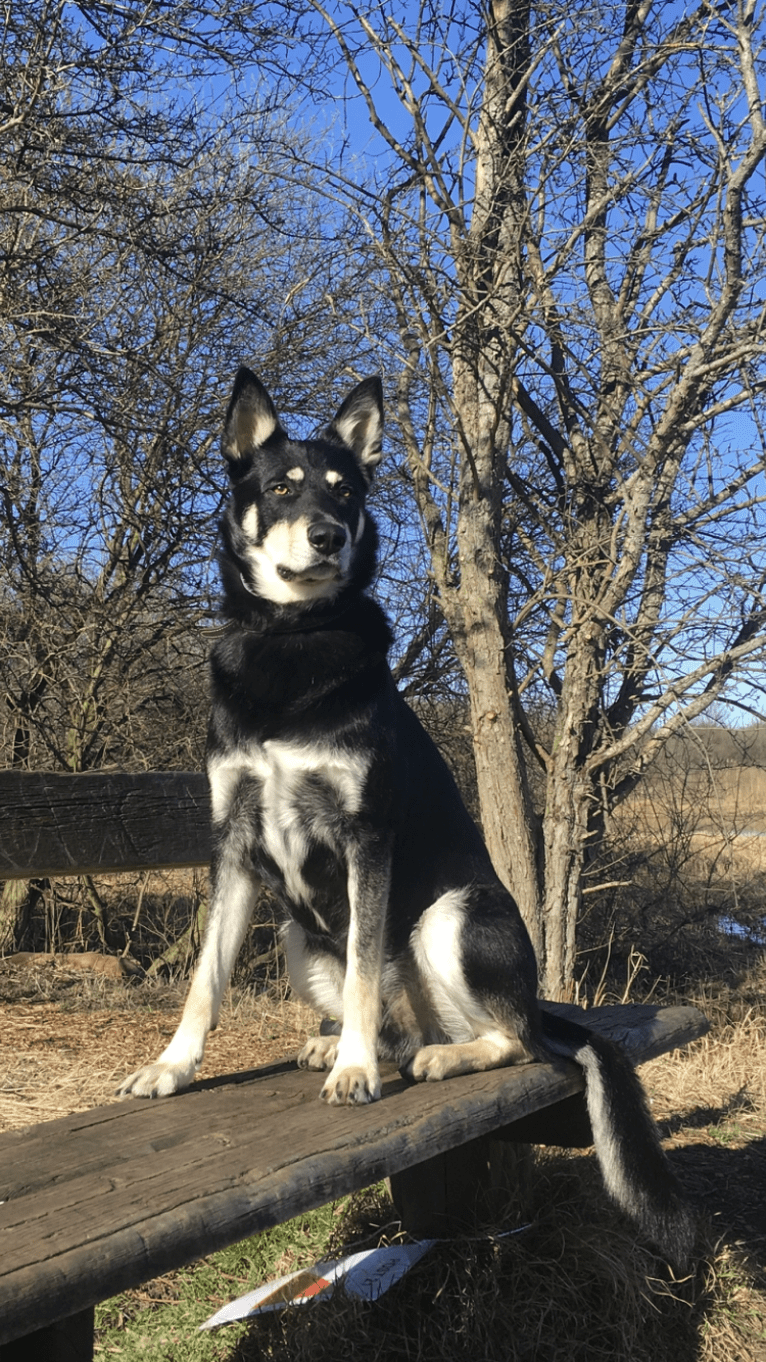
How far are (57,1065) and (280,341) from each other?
15.3ft

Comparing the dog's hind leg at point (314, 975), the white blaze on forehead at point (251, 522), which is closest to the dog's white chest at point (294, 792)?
the dog's hind leg at point (314, 975)

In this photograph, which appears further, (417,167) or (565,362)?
(565,362)

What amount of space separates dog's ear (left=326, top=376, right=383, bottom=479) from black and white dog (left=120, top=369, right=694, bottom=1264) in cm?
20

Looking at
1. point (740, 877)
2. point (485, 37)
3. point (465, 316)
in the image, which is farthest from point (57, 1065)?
point (740, 877)

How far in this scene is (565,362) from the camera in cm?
554

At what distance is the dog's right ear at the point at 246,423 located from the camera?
277cm

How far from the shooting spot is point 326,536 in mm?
2650

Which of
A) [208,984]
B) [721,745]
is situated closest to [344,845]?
[208,984]

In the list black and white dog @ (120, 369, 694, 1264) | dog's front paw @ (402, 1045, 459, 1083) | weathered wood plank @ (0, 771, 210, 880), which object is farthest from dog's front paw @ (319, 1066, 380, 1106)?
weathered wood plank @ (0, 771, 210, 880)

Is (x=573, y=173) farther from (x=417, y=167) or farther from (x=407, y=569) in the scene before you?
(x=407, y=569)

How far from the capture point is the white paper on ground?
2.67m

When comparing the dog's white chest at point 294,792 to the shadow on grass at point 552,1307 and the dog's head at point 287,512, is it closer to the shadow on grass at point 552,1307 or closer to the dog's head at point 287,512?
the dog's head at point 287,512

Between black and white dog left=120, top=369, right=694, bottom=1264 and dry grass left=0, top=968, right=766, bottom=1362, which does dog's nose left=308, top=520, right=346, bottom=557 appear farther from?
dry grass left=0, top=968, right=766, bottom=1362

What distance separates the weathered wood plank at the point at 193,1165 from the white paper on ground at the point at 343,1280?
0.57 metres
